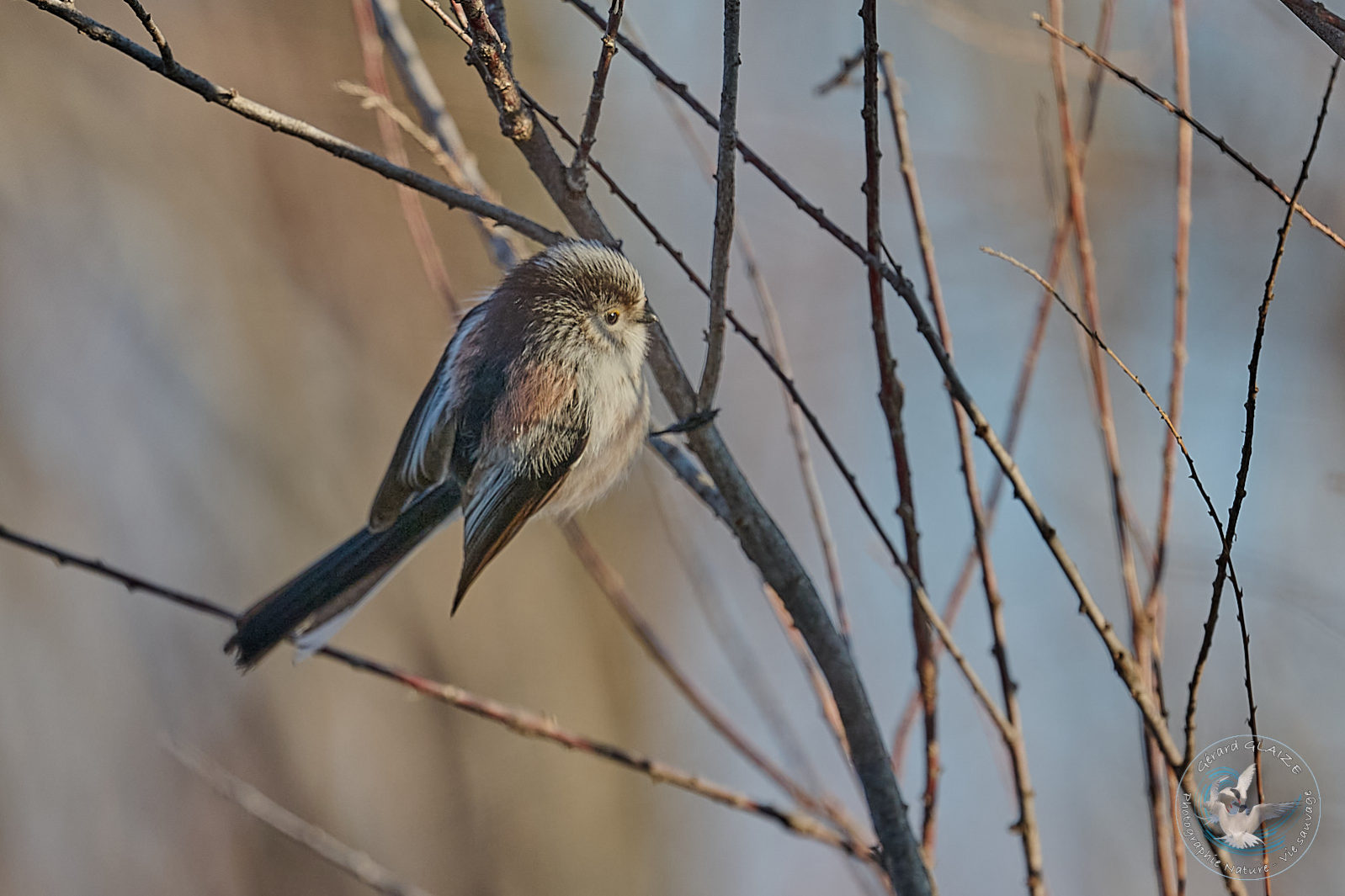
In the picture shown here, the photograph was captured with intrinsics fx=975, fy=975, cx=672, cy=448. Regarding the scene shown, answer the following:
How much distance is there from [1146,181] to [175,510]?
4.63 meters

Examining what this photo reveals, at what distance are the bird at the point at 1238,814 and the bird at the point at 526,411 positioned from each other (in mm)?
1121

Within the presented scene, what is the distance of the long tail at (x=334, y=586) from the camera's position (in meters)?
1.78

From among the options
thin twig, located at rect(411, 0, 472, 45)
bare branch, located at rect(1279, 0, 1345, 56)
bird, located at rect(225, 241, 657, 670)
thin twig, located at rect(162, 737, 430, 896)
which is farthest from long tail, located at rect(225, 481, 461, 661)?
bare branch, located at rect(1279, 0, 1345, 56)

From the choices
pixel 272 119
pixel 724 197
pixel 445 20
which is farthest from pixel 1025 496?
pixel 272 119

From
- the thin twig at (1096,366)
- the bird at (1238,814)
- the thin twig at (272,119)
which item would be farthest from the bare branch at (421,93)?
the bird at (1238,814)

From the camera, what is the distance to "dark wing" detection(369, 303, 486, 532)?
194 centimetres

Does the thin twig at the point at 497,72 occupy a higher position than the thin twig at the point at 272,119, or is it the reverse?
the thin twig at the point at 497,72

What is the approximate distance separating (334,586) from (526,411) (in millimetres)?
516

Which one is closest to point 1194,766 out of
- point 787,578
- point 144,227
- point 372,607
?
point 787,578

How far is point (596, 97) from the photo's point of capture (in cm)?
126

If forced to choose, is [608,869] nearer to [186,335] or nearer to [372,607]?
[372,607]

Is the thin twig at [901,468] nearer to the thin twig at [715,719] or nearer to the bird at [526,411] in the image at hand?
the thin twig at [715,719]

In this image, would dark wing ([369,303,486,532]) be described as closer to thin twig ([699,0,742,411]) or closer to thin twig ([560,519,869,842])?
thin twig ([560,519,869,842])

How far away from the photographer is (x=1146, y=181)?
4.54 m
